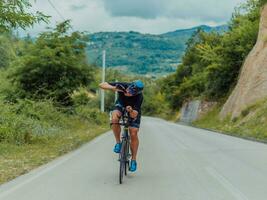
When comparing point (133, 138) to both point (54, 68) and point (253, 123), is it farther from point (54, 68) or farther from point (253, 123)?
point (253, 123)

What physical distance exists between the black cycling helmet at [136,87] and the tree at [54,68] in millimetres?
18125

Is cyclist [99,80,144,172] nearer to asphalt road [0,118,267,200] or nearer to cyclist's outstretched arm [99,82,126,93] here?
cyclist's outstretched arm [99,82,126,93]

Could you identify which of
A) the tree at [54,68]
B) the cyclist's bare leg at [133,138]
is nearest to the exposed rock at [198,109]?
the tree at [54,68]

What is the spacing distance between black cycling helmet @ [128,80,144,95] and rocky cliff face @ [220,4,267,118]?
25712 mm

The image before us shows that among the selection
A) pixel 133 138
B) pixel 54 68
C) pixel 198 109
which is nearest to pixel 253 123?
pixel 54 68

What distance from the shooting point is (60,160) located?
12328 millimetres

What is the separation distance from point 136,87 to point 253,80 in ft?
95.8

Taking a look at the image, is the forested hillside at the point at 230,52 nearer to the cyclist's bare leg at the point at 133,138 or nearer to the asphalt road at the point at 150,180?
the asphalt road at the point at 150,180

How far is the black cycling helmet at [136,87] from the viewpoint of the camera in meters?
8.61

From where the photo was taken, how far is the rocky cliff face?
34.6 metres

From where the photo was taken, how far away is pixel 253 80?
1428 inches

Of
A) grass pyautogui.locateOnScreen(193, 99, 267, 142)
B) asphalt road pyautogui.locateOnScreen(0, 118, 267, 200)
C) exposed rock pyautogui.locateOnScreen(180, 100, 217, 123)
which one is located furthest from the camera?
exposed rock pyautogui.locateOnScreen(180, 100, 217, 123)

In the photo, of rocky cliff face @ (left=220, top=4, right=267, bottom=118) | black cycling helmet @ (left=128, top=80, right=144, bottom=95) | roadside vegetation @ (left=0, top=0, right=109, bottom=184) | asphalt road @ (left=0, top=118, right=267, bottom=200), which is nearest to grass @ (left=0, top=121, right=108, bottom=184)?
asphalt road @ (left=0, top=118, right=267, bottom=200)

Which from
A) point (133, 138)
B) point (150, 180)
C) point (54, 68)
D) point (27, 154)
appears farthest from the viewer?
point (54, 68)
